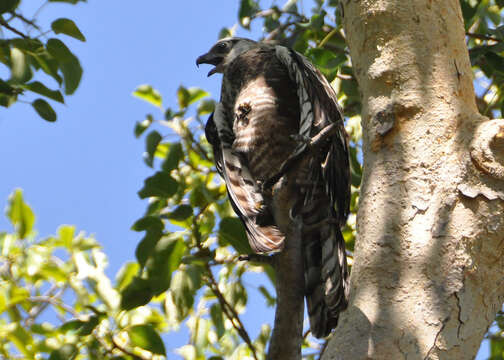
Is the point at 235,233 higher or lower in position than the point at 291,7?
lower

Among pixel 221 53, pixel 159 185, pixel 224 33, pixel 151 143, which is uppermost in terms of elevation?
pixel 224 33

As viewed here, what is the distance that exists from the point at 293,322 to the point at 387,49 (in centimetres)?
76

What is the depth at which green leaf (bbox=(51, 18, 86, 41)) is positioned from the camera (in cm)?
248

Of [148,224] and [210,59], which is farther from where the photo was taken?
[210,59]

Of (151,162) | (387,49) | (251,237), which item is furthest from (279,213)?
(151,162)

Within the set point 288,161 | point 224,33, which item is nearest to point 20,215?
point 224,33

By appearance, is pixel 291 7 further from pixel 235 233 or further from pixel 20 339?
pixel 20 339

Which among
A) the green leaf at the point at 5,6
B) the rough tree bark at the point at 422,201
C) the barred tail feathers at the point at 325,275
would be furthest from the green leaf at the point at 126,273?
the rough tree bark at the point at 422,201

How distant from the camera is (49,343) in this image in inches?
104

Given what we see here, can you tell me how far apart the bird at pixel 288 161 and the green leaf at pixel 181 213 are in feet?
0.55

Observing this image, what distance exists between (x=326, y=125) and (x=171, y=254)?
719mm

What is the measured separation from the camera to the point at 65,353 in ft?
7.45

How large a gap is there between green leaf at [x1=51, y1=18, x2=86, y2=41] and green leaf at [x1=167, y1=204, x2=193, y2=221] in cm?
77

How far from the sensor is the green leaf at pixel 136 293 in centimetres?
225
